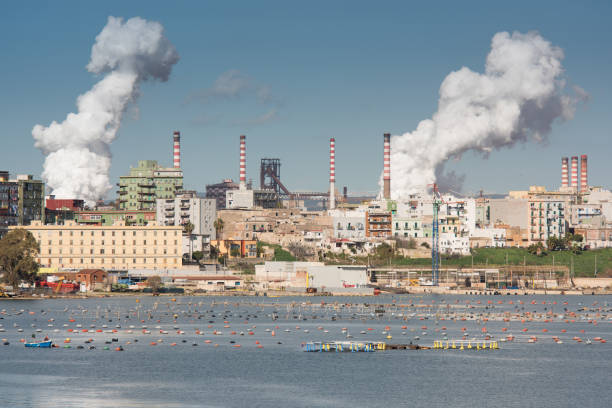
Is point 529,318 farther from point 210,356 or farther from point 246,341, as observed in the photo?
point 210,356

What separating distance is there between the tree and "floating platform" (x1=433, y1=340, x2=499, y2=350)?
95.7 meters

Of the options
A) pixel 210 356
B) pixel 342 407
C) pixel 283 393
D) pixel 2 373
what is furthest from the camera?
pixel 210 356

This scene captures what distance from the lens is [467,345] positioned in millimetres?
115750

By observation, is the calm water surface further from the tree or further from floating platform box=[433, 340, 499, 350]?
the tree

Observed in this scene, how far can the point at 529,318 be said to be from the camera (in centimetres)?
15512

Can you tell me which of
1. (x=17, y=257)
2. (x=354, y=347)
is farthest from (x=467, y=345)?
(x=17, y=257)

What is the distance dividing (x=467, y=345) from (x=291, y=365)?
23256 mm

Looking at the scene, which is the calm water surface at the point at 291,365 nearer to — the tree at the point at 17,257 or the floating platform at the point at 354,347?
the floating platform at the point at 354,347

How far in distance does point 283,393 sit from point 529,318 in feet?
252

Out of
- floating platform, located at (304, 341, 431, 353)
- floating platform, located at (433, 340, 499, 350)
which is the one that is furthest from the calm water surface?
floating platform, located at (433, 340, 499, 350)

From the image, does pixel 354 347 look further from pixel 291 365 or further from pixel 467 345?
pixel 467 345

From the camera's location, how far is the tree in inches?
7495

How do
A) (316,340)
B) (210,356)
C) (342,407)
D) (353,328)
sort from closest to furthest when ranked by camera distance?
(342,407)
(210,356)
(316,340)
(353,328)

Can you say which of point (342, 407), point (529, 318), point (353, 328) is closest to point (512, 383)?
point (342, 407)
